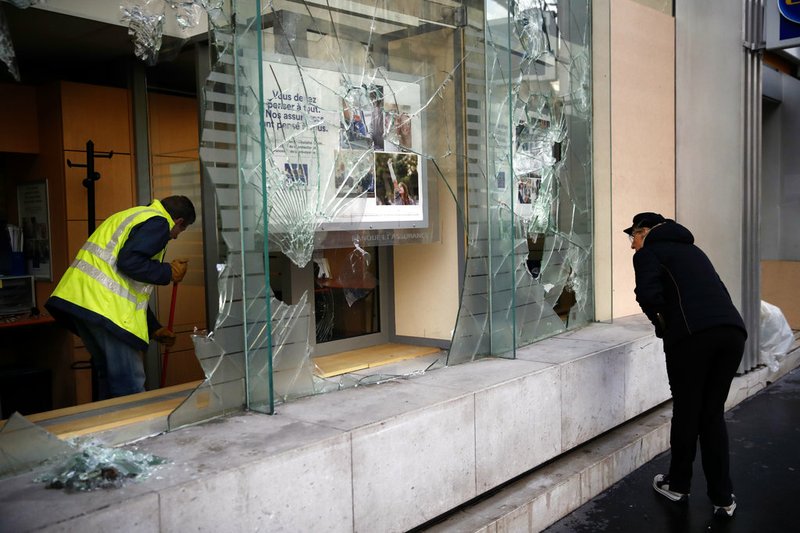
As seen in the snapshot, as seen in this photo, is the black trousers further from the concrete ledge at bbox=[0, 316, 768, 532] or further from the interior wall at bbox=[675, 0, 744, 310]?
the interior wall at bbox=[675, 0, 744, 310]

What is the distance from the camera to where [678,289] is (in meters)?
4.82

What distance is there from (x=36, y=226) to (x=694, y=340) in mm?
5230

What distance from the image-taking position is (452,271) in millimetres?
5828

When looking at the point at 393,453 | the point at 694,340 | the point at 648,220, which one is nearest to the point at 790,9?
the point at 648,220

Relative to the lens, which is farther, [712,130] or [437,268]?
[712,130]

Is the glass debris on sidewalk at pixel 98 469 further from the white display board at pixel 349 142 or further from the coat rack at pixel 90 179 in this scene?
the coat rack at pixel 90 179

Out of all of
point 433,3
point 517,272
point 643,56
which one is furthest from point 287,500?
point 643,56

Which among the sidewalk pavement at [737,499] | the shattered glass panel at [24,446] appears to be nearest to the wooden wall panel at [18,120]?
the shattered glass panel at [24,446]

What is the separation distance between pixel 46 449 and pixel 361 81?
2849 mm

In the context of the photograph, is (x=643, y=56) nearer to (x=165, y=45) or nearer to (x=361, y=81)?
(x=361, y=81)

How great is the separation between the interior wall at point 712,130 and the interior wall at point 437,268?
3.54m

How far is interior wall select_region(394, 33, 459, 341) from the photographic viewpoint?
5.56 metres

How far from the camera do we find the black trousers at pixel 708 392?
4707mm

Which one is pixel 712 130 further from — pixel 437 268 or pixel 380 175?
pixel 380 175
